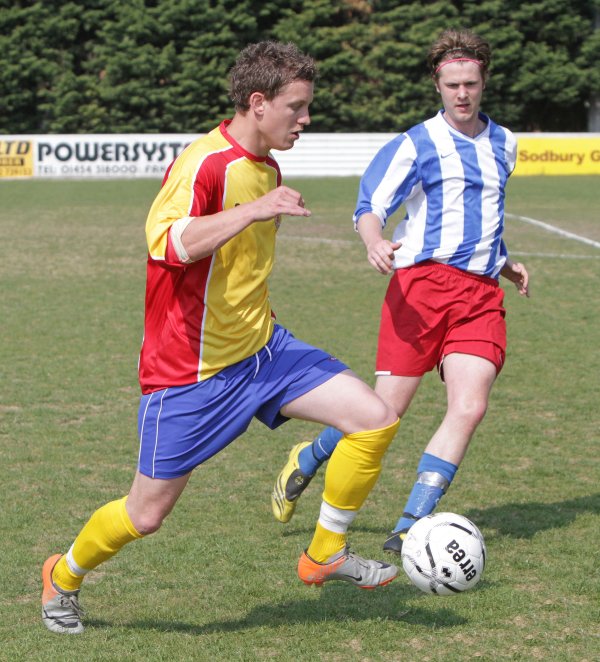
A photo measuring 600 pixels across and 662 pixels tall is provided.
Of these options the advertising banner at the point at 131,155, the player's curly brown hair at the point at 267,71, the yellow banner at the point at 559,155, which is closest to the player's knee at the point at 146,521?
the player's curly brown hair at the point at 267,71

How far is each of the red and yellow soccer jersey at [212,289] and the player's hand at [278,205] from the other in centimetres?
30

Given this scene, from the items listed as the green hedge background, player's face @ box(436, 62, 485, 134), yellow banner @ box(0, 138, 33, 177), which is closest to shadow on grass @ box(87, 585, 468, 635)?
player's face @ box(436, 62, 485, 134)

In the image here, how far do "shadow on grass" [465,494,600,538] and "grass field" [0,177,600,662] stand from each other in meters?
0.02

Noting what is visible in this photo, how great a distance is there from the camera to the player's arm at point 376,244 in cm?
454

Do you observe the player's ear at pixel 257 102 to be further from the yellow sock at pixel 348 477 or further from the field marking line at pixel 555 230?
the field marking line at pixel 555 230

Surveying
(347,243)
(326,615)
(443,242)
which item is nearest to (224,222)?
(326,615)

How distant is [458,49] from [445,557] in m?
2.33

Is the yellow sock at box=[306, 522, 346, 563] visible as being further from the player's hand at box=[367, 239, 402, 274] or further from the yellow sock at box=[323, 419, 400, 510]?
the player's hand at box=[367, 239, 402, 274]

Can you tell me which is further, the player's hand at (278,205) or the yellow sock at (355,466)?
the yellow sock at (355,466)

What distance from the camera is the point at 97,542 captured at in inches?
168

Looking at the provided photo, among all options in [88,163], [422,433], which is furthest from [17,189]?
[422,433]

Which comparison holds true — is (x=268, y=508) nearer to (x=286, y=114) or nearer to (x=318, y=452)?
(x=318, y=452)

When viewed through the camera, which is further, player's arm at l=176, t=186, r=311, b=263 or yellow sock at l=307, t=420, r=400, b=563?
yellow sock at l=307, t=420, r=400, b=563

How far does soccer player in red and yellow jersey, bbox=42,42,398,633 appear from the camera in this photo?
416 cm
